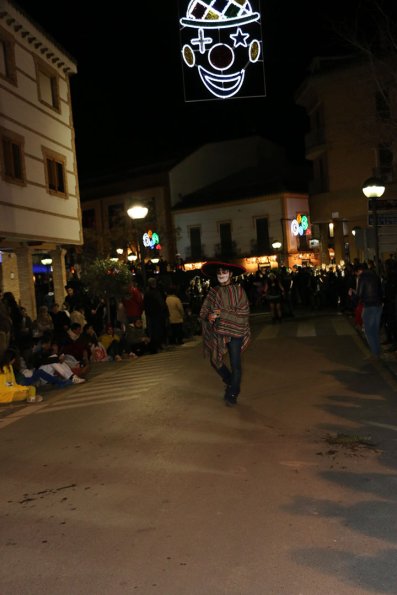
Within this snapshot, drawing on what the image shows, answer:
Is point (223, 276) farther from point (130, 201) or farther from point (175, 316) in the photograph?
point (130, 201)

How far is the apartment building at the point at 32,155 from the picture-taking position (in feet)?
64.1

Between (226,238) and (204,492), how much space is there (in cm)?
5109

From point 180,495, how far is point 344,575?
189cm

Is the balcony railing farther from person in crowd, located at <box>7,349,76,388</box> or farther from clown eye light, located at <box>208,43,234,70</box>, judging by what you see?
person in crowd, located at <box>7,349,76,388</box>

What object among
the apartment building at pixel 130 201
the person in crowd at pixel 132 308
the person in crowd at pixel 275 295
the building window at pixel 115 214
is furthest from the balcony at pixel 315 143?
the person in crowd at pixel 132 308

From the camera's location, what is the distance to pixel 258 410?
898 centimetres

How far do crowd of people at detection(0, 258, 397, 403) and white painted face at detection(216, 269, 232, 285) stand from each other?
382cm

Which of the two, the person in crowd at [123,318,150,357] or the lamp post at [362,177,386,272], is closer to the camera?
the lamp post at [362,177,386,272]

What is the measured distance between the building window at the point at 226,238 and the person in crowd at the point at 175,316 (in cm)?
3756

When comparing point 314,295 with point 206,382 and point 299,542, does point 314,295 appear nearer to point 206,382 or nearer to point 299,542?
point 206,382

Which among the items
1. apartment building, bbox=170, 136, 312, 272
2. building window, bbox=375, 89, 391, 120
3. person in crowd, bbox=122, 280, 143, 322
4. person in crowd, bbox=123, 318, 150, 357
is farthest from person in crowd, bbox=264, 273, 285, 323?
apartment building, bbox=170, 136, 312, 272

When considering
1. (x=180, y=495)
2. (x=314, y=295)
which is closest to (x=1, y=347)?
(x=180, y=495)

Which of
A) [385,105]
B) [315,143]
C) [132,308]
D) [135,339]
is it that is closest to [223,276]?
[135,339]

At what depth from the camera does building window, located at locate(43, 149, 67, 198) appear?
2248 centimetres
